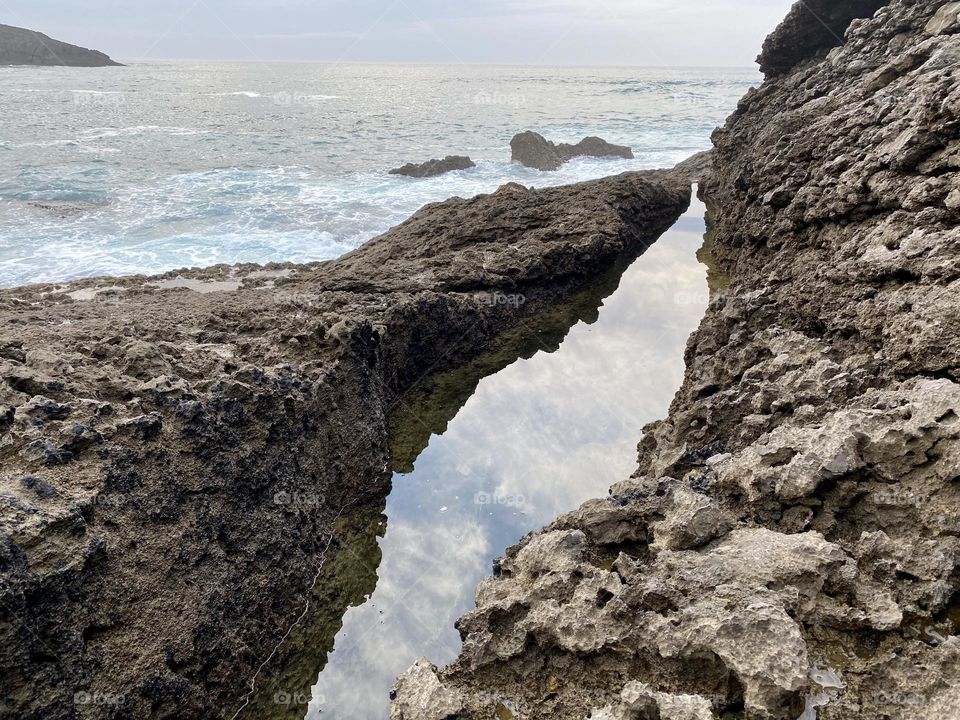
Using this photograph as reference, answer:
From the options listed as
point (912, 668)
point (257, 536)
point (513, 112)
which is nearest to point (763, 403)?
point (912, 668)

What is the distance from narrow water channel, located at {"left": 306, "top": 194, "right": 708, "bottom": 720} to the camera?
614 centimetres

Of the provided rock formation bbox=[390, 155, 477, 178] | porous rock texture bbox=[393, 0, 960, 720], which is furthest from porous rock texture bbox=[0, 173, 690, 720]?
rock formation bbox=[390, 155, 477, 178]

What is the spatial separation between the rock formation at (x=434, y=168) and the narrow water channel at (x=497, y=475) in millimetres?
21882

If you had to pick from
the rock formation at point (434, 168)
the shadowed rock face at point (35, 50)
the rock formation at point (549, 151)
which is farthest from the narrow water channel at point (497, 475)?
the shadowed rock face at point (35, 50)

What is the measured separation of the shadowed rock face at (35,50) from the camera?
135625mm

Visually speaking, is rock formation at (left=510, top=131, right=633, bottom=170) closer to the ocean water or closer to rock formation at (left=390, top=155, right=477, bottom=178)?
the ocean water

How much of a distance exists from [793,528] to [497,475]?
14.2 feet

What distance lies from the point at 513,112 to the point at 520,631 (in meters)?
70.6

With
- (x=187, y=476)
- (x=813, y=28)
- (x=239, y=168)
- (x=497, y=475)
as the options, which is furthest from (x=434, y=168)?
(x=187, y=476)

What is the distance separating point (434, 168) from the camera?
3231 centimetres

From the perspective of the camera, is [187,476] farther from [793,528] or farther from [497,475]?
[793,528]

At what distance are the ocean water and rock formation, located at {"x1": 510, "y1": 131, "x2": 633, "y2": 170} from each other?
1245mm

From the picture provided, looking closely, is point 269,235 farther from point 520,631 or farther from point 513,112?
point 513,112

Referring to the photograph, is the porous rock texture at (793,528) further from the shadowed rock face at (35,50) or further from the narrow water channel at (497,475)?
the shadowed rock face at (35,50)
